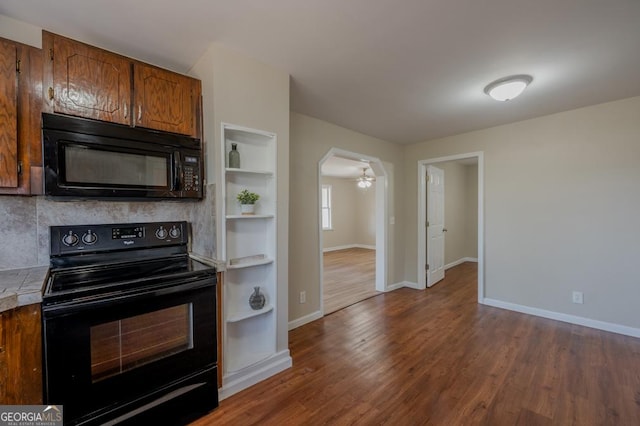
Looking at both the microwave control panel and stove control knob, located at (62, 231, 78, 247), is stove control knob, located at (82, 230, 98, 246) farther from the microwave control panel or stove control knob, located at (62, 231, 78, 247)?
the microwave control panel

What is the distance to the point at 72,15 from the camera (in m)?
1.59

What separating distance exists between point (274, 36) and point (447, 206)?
5.43 m

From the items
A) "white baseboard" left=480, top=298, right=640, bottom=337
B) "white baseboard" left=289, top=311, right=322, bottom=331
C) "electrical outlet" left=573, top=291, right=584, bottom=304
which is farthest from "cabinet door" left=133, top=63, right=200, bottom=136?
"electrical outlet" left=573, top=291, right=584, bottom=304

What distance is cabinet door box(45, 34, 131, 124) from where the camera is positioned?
1536mm

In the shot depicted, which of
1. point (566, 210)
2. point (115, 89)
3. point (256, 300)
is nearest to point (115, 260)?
point (256, 300)

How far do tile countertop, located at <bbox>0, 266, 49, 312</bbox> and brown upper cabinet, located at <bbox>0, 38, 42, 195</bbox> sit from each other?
451 mm

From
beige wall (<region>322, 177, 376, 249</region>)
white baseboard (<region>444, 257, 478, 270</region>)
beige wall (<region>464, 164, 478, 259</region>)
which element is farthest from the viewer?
beige wall (<region>322, 177, 376, 249</region>)

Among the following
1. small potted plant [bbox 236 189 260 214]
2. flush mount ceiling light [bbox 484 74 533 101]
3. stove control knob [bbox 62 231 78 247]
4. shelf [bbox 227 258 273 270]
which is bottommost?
shelf [bbox 227 258 273 270]

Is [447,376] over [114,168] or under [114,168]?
under

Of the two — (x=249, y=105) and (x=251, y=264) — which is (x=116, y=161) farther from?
(x=251, y=264)

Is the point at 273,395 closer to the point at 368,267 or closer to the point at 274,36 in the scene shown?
the point at 274,36

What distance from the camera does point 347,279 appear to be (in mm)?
5234

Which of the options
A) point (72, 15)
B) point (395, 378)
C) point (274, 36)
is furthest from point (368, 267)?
point (72, 15)

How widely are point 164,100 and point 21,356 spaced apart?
157 centimetres
